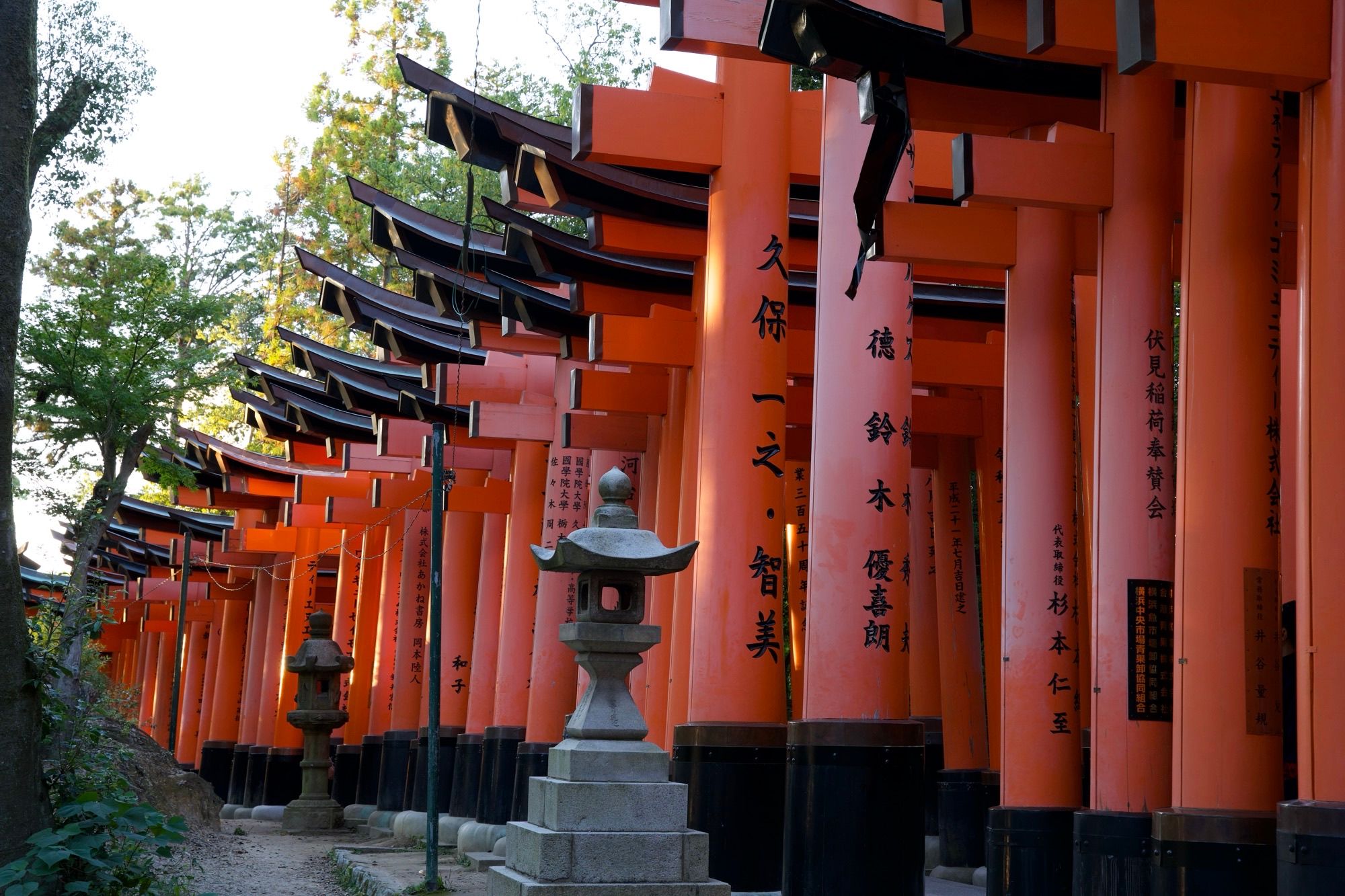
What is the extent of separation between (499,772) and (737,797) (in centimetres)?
695

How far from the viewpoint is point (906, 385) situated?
993cm

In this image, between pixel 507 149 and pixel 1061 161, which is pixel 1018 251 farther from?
pixel 507 149

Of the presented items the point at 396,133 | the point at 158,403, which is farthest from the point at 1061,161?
the point at 396,133

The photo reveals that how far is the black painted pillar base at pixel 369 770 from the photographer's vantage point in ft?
77.1

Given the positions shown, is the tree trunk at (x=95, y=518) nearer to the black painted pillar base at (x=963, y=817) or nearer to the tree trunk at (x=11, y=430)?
the tree trunk at (x=11, y=430)

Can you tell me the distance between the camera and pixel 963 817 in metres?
14.0

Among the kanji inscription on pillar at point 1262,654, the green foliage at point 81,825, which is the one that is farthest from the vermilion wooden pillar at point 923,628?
the kanji inscription on pillar at point 1262,654

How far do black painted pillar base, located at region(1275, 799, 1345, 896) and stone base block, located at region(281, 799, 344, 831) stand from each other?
758 inches

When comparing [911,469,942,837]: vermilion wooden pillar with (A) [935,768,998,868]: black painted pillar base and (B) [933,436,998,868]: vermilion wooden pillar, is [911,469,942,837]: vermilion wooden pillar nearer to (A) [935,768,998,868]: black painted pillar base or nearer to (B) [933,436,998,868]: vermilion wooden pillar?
(B) [933,436,998,868]: vermilion wooden pillar

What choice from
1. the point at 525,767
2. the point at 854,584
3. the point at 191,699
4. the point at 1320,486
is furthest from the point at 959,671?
the point at 191,699

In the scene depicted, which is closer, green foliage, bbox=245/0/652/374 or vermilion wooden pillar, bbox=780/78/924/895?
vermilion wooden pillar, bbox=780/78/924/895

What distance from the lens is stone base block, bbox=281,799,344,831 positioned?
75.6 feet

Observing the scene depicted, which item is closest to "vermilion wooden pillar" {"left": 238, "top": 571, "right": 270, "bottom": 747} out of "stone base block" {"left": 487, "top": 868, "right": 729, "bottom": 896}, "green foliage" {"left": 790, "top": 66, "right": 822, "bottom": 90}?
"green foliage" {"left": 790, "top": 66, "right": 822, "bottom": 90}

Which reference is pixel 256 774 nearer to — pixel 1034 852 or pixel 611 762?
pixel 611 762
